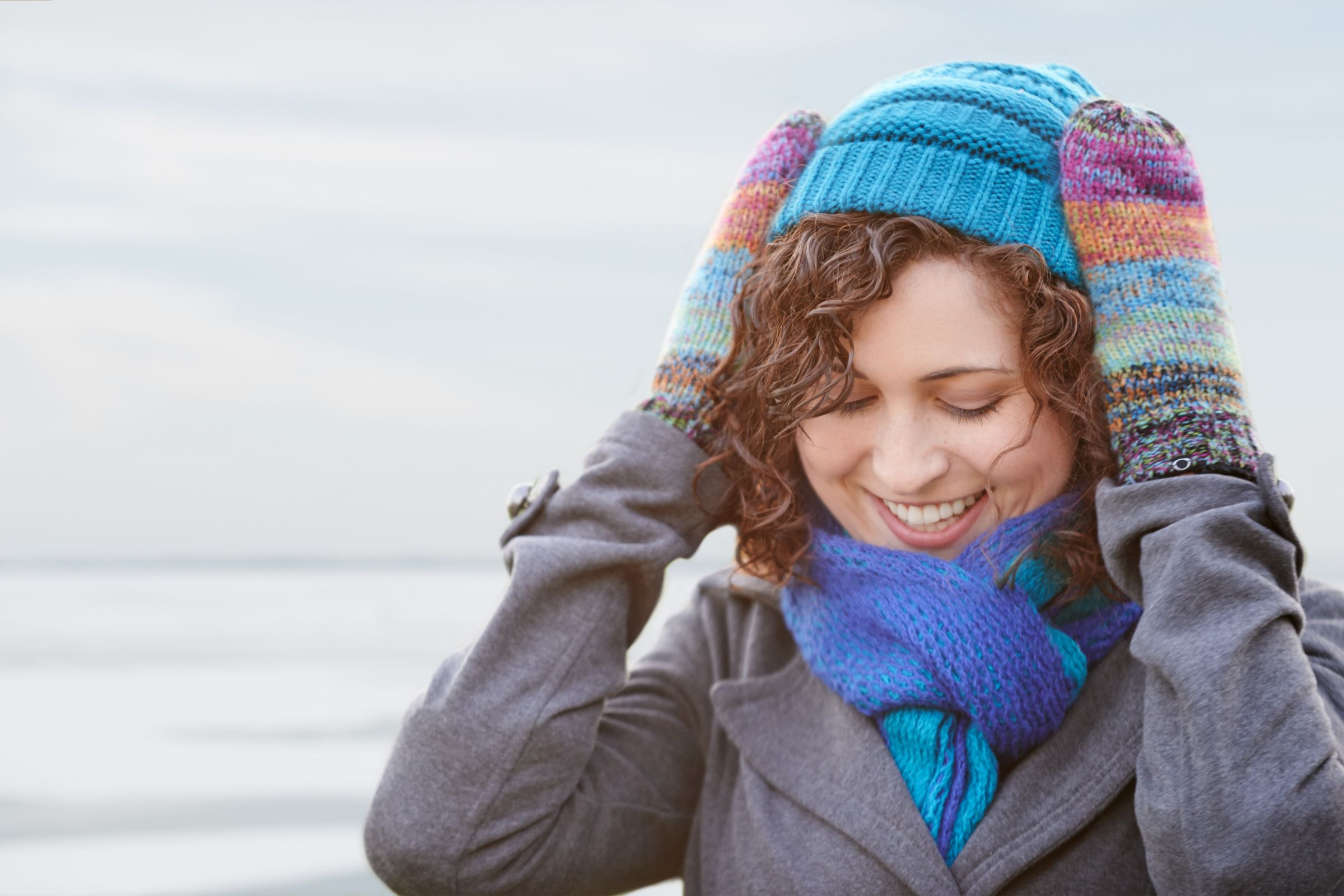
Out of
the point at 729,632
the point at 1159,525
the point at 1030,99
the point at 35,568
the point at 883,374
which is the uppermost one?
the point at 35,568

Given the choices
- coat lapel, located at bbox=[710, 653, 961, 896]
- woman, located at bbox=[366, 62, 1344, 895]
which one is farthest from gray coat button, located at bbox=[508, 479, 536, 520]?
coat lapel, located at bbox=[710, 653, 961, 896]

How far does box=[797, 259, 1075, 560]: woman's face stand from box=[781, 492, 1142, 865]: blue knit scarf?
0.04 m

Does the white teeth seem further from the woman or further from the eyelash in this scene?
the eyelash

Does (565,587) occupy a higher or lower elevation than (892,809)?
higher

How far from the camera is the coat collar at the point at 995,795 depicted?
1.18 m

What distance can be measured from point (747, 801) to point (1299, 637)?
613 mm

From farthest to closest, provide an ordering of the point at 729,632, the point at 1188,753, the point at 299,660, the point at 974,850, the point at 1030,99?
the point at 299,660 → the point at 729,632 → the point at 1030,99 → the point at 974,850 → the point at 1188,753

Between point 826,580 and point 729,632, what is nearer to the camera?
point 826,580

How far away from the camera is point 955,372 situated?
46.9 inches

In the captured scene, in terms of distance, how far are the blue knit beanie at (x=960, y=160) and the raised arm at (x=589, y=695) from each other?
12 cm

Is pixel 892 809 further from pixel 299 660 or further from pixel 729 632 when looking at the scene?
pixel 299 660

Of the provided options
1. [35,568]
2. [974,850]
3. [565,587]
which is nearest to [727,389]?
[565,587]

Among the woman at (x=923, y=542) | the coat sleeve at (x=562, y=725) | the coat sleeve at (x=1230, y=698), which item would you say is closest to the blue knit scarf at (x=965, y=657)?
the woman at (x=923, y=542)

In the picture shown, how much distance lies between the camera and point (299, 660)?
16.8ft
